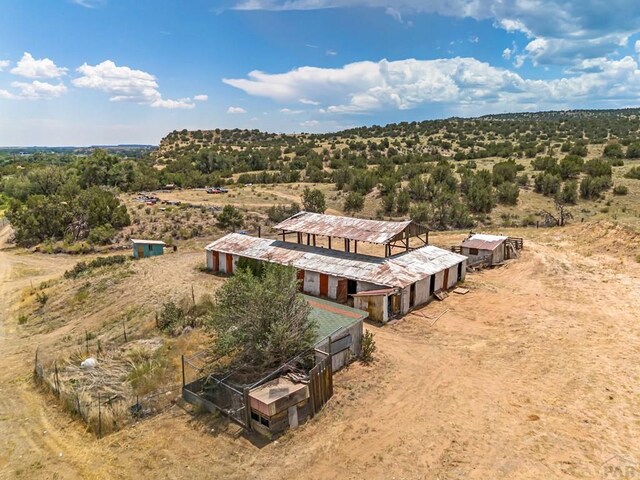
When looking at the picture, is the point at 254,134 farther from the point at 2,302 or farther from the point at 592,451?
the point at 592,451

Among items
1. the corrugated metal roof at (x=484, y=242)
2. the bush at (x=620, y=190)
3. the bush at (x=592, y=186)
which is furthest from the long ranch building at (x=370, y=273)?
the bush at (x=620, y=190)

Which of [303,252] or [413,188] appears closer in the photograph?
[303,252]

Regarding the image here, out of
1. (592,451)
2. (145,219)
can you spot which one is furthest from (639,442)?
(145,219)

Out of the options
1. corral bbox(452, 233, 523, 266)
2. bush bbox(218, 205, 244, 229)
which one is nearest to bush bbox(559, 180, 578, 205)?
corral bbox(452, 233, 523, 266)

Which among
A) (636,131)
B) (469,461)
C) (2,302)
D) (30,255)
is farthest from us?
(636,131)

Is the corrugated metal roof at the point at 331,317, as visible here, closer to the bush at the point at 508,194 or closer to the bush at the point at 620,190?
the bush at the point at 508,194

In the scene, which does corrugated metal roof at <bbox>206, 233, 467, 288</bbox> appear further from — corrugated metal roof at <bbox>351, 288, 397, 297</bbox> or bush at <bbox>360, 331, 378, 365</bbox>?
bush at <bbox>360, 331, 378, 365</bbox>

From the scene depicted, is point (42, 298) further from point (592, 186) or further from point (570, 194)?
point (592, 186)
